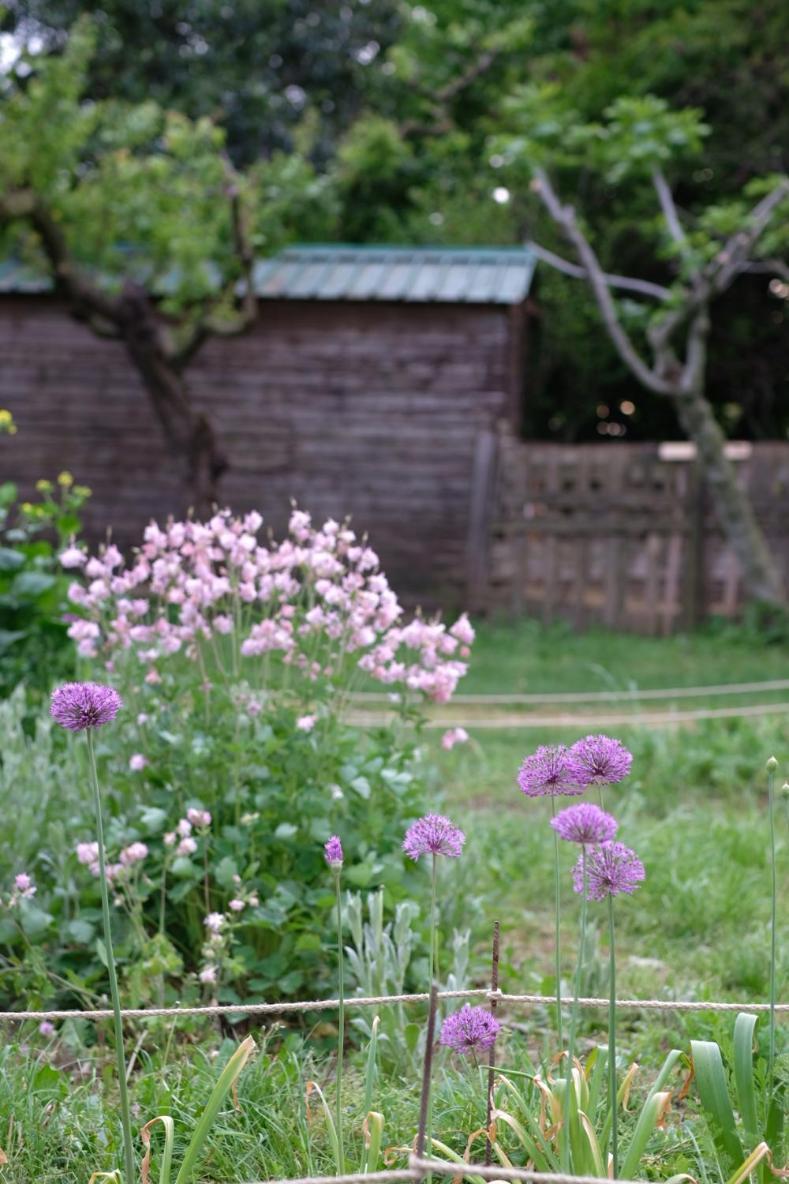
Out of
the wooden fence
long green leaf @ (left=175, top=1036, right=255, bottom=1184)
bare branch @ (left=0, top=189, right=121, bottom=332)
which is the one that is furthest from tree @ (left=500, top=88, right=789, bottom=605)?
long green leaf @ (left=175, top=1036, right=255, bottom=1184)

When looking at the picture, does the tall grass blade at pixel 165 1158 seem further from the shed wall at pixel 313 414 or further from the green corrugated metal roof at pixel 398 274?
the green corrugated metal roof at pixel 398 274

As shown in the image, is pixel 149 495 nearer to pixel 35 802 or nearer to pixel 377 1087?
pixel 35 802

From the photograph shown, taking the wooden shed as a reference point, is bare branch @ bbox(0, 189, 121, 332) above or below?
above

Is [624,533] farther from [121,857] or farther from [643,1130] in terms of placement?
[643,1130]

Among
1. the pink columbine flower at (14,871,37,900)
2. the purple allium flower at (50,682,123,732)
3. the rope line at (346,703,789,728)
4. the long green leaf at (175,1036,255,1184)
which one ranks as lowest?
the rope line at (346,703,789,728)

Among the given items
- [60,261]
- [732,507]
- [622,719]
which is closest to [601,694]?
[622,719]

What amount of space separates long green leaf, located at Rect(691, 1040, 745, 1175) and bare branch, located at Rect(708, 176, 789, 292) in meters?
8.83

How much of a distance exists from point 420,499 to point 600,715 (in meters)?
5.30

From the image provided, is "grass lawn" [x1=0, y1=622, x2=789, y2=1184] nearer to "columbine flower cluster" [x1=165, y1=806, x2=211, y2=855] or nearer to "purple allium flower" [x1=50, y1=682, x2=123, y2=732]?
"columbine flower cluster" [x1=165, y1=806, x2=211, y2=855]

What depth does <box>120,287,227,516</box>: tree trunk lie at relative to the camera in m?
11.1

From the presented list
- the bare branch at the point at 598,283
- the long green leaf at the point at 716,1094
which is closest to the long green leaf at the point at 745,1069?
the long green leaf at the point at 716,1094

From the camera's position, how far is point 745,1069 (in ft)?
5.98

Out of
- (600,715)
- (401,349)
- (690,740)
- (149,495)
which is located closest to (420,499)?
(401,349)

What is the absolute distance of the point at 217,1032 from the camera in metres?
2.68
